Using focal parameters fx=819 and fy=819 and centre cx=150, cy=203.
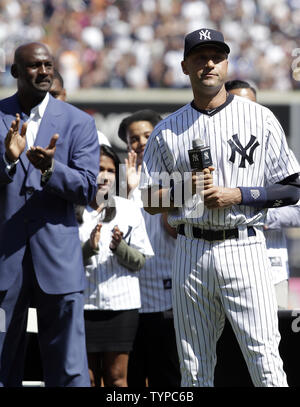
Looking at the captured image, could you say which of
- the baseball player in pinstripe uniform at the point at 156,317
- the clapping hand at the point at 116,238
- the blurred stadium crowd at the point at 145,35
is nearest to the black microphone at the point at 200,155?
the clapping hand at the point at 116,238

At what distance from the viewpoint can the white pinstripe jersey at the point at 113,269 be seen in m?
5.12

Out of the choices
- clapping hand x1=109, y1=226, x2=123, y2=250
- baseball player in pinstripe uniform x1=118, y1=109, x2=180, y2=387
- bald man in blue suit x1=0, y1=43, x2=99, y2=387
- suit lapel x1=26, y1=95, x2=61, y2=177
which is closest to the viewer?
bald man in blue suit x1=0, y1=43, x2=99, y2=387

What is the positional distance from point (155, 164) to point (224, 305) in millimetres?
815

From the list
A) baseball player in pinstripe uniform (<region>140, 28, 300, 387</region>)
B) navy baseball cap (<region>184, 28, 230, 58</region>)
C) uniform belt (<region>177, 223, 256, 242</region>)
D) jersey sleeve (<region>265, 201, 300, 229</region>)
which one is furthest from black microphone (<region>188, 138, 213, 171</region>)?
jersey sleeve (<region>265, 201, 300, 229</region>)

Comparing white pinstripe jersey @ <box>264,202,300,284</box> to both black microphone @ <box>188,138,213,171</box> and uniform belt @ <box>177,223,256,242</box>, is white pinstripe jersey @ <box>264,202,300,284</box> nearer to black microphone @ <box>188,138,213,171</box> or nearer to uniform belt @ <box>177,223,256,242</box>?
uniform belt @ <box>177,223,256,242</box>

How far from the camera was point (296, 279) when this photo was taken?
8539mm

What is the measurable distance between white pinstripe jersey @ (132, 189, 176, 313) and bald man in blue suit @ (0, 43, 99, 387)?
3.45 feet

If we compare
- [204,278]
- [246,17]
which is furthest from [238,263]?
[246,17]

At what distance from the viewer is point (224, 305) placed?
3.97m

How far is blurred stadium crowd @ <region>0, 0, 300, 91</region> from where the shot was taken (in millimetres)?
14922

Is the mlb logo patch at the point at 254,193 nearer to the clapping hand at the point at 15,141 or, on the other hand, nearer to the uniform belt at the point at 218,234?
the uniform belt at the point at 218,234

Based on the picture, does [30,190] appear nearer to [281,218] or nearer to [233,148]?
[233,148]

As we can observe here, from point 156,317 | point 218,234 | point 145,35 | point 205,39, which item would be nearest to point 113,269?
point 156,317

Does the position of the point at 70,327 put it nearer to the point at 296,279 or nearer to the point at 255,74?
the point at 296,279
